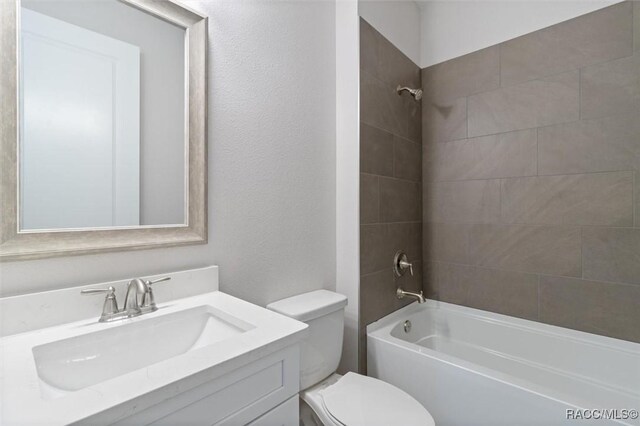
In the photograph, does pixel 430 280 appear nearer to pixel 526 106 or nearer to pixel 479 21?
pixel 526 106

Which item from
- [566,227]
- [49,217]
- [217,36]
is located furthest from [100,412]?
[566,227]

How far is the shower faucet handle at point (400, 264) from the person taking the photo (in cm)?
192

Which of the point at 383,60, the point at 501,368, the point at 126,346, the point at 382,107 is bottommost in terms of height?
the point at 501,368

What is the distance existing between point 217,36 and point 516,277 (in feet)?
6.75

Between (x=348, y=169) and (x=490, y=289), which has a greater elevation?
(x=348, y=169)

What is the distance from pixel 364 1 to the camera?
169 centimetres

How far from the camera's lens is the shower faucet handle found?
192 centimetres

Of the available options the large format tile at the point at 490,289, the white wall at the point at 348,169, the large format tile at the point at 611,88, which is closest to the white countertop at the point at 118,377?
the white wall at the point at 348,169

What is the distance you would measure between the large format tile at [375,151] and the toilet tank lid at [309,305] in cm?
71

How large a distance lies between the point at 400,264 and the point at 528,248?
0.76 m

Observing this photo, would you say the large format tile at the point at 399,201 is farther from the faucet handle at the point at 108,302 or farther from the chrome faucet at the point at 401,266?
the faucet handle at the point at 108,302

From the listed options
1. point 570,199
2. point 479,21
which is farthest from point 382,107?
point 570,199

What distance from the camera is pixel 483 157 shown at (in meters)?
1.97

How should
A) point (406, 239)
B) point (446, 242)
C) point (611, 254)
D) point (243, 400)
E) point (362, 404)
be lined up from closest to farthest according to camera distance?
point (243, 400) → point (362, 404) → point (611, 254) → point (406, 239) → point (446, 242)
